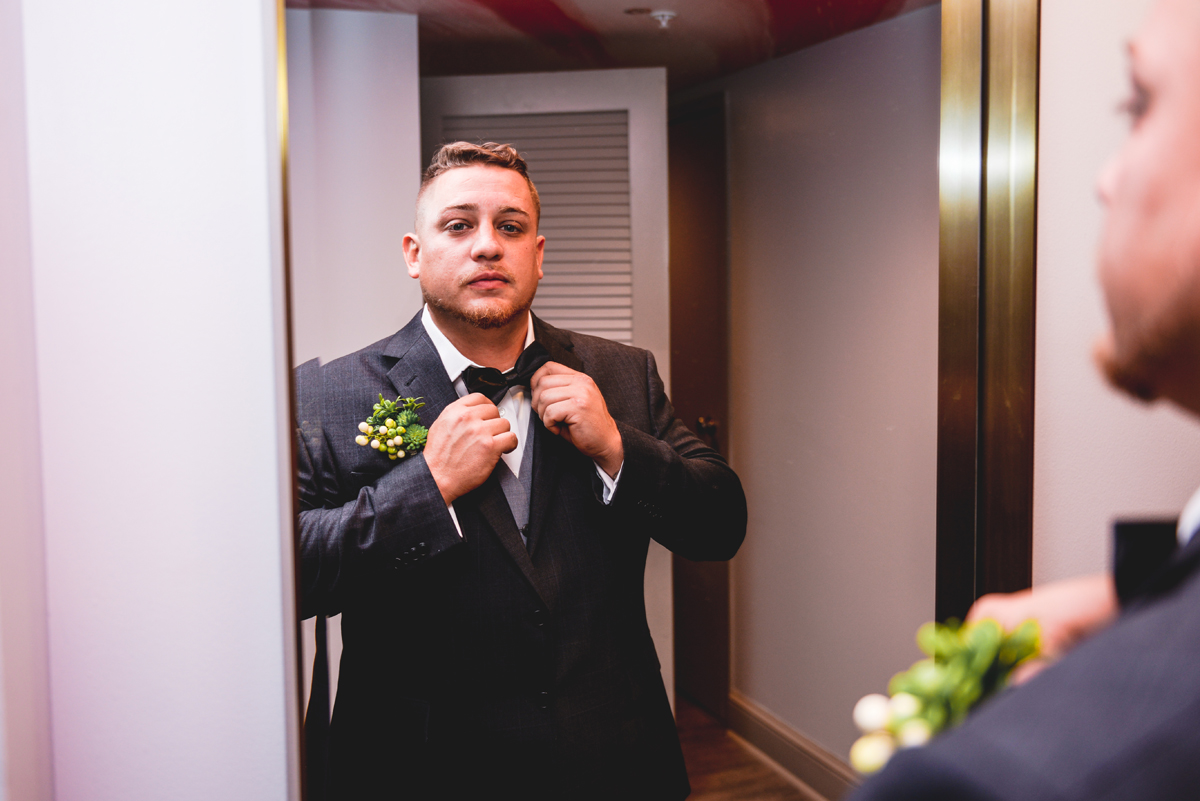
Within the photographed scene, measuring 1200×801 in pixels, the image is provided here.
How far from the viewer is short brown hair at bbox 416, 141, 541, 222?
0.98 meters

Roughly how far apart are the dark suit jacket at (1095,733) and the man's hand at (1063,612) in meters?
0.22

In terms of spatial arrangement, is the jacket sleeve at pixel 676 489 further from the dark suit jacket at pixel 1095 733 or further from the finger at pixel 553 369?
the dark suit jacket at pixel 1095 733

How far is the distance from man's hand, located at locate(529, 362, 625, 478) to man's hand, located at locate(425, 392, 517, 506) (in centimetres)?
7

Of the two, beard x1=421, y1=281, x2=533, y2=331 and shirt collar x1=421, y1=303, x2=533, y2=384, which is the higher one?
beard x1=421, y1=281, x2=533, y2=331

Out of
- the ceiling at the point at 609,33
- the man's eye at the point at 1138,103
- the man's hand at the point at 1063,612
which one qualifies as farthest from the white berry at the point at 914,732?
the ceiling at the point at 609,33

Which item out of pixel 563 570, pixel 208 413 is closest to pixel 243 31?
pixel 208 413

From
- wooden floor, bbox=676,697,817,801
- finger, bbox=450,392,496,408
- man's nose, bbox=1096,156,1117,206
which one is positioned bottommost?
wooden floor, bbox=676,697,817,801

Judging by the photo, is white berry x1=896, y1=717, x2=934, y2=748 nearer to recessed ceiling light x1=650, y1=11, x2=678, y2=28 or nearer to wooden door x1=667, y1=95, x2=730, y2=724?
wooden door x1=667, y1=95, x2=730, y2=724

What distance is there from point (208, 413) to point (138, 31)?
454mm

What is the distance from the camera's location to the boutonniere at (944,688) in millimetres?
474

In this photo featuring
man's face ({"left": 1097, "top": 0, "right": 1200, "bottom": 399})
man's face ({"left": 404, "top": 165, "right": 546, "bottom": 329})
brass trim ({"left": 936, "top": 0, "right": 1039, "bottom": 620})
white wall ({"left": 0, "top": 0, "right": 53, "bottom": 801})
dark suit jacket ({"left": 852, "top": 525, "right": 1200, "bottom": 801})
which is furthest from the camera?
brass trim ({"left": 936, "top": 0, "right": 1039, "bottom": 620})

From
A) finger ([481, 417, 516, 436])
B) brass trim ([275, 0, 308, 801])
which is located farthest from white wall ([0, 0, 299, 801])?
finger ([481, 417, 516, 436])

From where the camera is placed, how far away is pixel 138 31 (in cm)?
93

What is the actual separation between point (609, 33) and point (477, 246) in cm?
35
